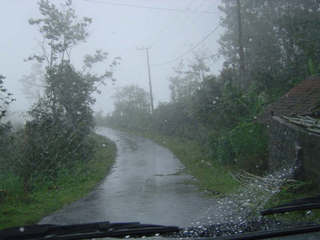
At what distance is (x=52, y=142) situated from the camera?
12.8m

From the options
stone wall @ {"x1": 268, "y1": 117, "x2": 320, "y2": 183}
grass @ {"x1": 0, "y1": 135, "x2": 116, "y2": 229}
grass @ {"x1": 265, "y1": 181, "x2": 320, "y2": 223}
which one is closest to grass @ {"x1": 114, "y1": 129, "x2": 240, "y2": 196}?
stone wall @ {"x1": 268, "y1": 117, "x2": 320, "y2": 183}

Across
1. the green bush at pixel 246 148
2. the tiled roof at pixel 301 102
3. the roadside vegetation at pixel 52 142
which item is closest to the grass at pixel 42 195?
the roadside vegetation at pixel 52 142

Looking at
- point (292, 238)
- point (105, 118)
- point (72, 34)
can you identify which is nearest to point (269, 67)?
point (72, 34)

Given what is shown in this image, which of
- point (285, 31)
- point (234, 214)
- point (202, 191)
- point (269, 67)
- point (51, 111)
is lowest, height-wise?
point (202, 191)

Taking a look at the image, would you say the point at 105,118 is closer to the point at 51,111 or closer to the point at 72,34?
the point at 72,34

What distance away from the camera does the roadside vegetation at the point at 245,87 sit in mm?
12719

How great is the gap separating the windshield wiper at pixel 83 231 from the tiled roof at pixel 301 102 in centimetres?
733

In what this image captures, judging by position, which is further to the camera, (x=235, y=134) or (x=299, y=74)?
(x=299, y=74)

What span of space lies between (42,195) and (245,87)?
12.0 m

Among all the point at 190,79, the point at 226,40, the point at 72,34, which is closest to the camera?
the point at 72,34

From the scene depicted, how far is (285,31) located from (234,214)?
18204mm

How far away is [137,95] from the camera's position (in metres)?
43.6

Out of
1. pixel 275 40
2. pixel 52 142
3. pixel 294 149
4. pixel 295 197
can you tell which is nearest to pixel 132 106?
pixel 275 40

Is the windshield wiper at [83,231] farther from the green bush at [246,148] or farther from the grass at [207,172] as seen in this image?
the green bush at [246,148]
